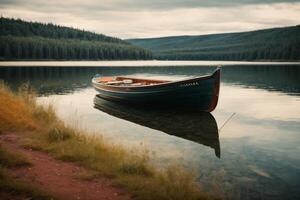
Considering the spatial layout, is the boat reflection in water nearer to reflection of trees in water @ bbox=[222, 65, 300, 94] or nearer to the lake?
the lake

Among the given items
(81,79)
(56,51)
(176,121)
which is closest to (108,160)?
(176,121)

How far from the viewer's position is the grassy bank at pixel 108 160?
8023 mm

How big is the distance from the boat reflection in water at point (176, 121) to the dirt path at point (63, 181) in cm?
565

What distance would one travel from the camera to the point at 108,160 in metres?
10.1

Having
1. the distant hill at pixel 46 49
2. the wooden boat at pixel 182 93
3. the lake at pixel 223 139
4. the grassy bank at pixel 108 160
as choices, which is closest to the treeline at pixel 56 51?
the distant hill at pixel 46 49

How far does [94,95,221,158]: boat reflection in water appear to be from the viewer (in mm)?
15656

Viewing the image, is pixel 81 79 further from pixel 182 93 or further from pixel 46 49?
pixel 46 49

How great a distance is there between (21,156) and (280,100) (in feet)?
80.3

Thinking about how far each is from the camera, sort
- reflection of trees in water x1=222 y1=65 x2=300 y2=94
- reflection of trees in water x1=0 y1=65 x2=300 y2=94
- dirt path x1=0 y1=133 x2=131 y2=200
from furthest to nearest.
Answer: reflection of trees in water x1=222 y1=65 x2=300 y2=94
reflection of trees in water x1=0 y1=65 x2=300 y2=94
dirt path x1=0 y1=133 x2=131 y2=200

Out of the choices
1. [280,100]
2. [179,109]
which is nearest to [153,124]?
[179,109]

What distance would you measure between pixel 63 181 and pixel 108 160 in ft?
6.99

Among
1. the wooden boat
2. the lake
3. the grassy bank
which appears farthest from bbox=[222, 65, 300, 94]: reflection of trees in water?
the grassy bank

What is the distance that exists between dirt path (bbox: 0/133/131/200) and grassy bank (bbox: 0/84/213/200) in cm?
31

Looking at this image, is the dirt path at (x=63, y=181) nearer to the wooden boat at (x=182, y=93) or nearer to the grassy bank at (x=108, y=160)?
the grassy bank at (x=108, y=160)
